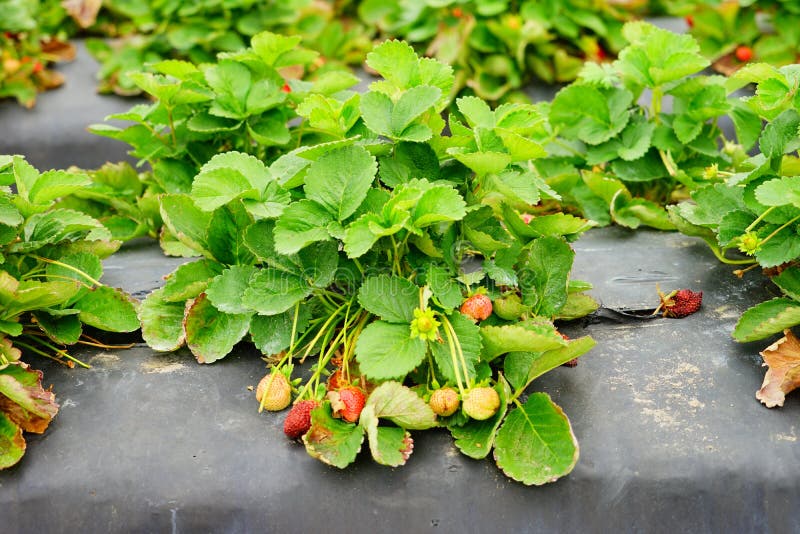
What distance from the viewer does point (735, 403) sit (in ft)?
4.53

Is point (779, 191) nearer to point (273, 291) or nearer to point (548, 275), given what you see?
point (548, 275)

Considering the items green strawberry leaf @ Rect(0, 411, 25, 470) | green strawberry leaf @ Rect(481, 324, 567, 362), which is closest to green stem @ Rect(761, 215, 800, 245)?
green strawberry leaf @ Rect(481, 324, 567, 362)

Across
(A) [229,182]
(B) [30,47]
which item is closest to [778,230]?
(A) [229,182]

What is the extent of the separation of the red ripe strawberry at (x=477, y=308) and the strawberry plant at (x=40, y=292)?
61 centimetres

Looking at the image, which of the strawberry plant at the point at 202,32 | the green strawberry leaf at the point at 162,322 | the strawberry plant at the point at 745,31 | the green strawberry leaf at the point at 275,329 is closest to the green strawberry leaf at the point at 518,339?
the green strawberry leaf at the point at 275,329

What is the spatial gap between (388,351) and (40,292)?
1.91 ft

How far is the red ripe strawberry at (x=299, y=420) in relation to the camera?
1308mm

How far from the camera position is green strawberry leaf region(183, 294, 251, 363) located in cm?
150

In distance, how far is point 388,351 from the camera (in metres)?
1.32

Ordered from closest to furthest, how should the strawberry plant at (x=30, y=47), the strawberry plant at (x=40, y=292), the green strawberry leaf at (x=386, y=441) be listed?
the green strawberry leaf at (x=386, y=441)
the strawberry plant at (x=40, y=292)
the strawberry plant at (x=30, y=47)

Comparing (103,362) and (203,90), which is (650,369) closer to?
(103,362)

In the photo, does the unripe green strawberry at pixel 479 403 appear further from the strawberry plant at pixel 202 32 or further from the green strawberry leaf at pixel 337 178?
the strawberry plant at pixel 202 32

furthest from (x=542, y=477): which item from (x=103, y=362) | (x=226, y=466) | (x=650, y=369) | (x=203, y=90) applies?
(x=203, y=90)

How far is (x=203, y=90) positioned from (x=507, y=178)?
0.83m
